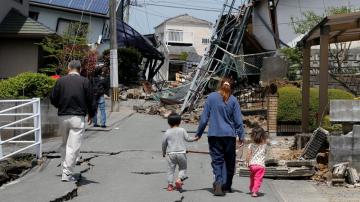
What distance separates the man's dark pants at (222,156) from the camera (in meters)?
8.65

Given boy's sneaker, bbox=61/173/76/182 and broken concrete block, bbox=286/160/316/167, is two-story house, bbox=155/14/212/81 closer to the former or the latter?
broken concrete block, bbox=286/160/316/167

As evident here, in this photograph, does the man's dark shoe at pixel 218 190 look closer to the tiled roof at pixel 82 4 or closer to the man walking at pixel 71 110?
the man walking at pixel 71 110

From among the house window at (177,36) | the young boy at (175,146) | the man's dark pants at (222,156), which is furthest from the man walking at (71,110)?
the house window at (177,36)

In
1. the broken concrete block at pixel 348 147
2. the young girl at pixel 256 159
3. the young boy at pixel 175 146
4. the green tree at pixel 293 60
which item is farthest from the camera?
the green tree at pixel 293 60

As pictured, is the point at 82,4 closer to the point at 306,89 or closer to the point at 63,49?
the point at 63,49

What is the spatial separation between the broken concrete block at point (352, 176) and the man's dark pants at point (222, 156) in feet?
7.44

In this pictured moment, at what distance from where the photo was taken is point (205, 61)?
2752 cm

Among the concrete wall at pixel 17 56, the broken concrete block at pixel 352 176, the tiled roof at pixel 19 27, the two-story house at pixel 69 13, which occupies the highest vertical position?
the two-story house at pixel 69 13

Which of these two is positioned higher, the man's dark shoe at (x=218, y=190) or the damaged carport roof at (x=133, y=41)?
the damaged carport roof at (x=133, y=41)

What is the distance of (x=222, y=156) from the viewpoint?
8703mm

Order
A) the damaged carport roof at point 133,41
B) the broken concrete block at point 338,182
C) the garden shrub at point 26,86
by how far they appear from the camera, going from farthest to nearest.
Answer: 1. the damaged carport roof at point 133,41
2. the garden shrub at point 26,86
3. the broken concrete block at point 338,182

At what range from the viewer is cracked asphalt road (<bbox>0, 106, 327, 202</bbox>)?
331 inches

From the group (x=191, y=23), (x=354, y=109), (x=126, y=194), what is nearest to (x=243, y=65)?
(x=354, y=109)

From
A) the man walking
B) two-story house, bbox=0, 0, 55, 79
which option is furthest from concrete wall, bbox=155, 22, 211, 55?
the man walking
